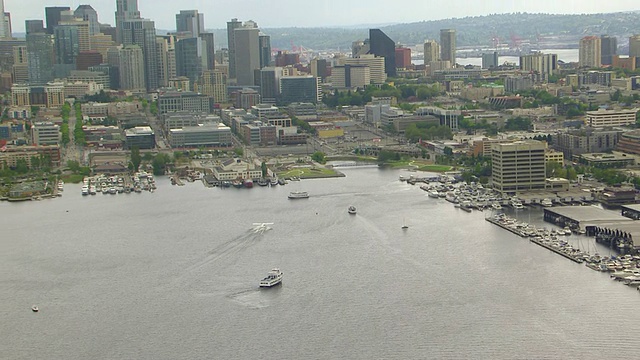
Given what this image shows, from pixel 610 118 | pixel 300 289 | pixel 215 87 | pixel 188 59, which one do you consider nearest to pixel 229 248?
pixel 300 289

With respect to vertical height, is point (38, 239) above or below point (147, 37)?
below

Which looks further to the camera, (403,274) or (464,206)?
(464,206)

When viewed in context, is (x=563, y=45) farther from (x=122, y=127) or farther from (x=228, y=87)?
(x=122, y=127)

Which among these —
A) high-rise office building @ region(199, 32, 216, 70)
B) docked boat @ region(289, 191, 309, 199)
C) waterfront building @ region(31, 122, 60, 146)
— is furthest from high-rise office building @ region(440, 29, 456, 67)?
docked boat @ region(289, 191, 309, 199)

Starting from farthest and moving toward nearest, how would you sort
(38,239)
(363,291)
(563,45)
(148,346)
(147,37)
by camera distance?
(563,45) → (147,37) → (38,239) → (363,291) → (148,346)

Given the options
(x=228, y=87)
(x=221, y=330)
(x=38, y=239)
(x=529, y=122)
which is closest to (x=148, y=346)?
(x=221, y=330)

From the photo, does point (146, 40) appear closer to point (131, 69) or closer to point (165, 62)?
point (165, 62)

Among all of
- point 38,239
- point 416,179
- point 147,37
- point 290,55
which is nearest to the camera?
point 38,239
